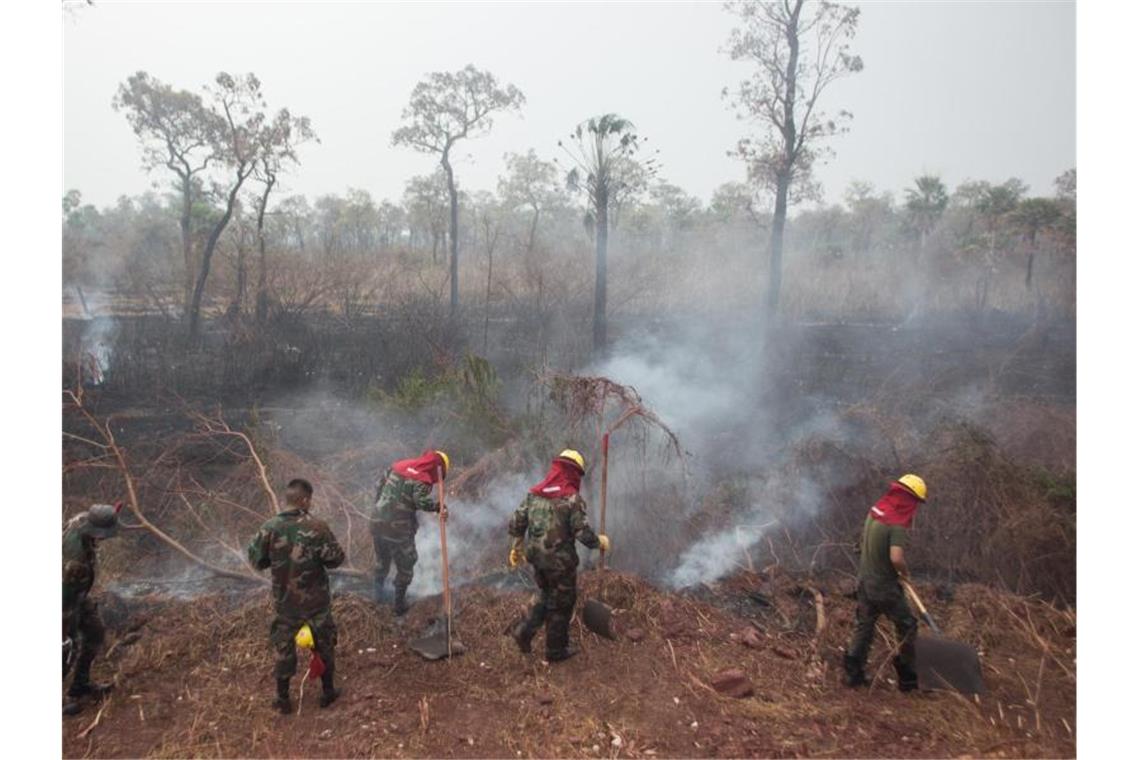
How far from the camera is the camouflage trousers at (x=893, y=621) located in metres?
5.32

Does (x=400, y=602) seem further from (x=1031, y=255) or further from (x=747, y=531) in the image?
(x=1031, y=255)

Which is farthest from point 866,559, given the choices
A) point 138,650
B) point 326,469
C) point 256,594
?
point 326,469

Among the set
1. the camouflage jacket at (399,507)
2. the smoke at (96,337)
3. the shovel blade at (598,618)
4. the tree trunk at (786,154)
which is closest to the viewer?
the shovel blade at (598,618)

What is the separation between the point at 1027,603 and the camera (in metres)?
6.66

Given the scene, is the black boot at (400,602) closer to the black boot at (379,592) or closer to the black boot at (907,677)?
the black boot at (379,592)

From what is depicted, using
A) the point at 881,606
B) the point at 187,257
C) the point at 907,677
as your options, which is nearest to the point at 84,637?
the point at 881,606

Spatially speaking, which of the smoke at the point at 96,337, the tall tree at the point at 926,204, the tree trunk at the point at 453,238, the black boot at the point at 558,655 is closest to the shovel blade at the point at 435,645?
the black boot at the point at 558,655

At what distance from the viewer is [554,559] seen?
5535mm

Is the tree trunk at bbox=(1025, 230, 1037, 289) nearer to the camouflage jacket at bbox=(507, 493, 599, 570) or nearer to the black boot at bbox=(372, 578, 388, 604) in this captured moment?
the camouflage jacket at bbox=(507, 493, 599, 570)

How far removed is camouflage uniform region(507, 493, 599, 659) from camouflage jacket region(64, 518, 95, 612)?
3244 millimetres

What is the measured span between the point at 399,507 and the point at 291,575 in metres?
1.53

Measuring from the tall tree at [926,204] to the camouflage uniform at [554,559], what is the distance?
2392 cm

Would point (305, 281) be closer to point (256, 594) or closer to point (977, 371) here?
point (256, 594)

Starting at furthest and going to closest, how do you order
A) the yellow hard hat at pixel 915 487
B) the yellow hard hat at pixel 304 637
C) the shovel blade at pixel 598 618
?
the shovel blade at pixel 598 618 < the yellow hard hat at pixel 915 487 < the yellow hard hat at pixel 304 637
